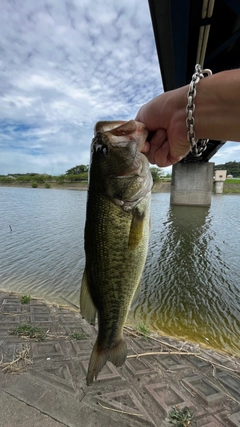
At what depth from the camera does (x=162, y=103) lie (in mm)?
1804

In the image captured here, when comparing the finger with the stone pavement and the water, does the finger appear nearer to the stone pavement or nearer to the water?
the stone pavement

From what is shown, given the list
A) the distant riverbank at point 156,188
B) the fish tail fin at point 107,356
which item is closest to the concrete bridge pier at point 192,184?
the distant riverbank at point 156,188

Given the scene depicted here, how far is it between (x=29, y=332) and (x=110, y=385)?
1.80m

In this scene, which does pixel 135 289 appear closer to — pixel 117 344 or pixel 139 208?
pixel 117 344

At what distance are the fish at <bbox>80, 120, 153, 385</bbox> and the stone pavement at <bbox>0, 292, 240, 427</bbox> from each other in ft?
4.68

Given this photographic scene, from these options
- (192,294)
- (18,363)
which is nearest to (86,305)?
(18,363)

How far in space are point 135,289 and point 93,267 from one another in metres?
0.37

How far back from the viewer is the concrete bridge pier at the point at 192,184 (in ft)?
109

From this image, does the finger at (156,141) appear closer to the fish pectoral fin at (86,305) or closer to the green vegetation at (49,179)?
the fish pectoral fin at (86,305)

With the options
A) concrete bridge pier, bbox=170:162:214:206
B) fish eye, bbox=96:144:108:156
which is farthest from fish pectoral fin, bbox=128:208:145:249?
concrete bridge pier, bbox=170:162:214:206

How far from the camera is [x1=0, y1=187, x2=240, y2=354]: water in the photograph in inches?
260

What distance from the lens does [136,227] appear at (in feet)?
5.66

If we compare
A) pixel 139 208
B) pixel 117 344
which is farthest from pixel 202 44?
pixel 117 344

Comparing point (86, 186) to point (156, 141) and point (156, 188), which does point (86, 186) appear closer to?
point (156, 188)
